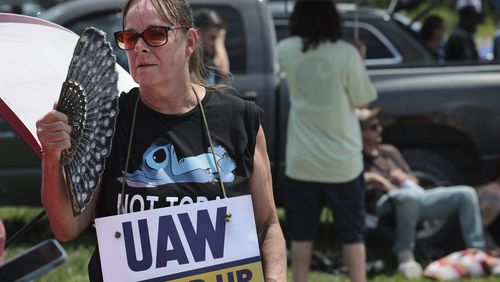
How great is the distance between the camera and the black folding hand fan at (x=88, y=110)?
227cm

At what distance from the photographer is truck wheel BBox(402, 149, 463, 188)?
7.12 m

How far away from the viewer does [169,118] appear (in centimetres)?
254

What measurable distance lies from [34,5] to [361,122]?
11.6 feet

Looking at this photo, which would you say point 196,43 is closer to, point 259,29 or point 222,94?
point 222,94

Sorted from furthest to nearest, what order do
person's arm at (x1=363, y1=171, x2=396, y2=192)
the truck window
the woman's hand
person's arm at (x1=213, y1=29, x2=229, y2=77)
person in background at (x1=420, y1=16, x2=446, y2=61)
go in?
person in background at (x1=420, y1=16, x2=446, y2=61) < the truck window < person's arm at (x1=363, y1=171, x2=396, y2=192) < person's arm at (x1=213, y1=29, x2=229, y2=77) < the woman's hand

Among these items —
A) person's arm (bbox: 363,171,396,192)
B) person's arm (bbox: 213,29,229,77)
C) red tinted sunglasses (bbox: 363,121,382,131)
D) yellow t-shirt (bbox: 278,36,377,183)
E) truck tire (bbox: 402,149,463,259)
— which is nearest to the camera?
yellow t-shirt (bbox: 278,36,377,183)

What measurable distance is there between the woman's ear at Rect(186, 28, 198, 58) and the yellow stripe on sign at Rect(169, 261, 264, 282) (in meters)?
0.60

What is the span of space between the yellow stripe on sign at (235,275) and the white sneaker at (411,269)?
158 inches

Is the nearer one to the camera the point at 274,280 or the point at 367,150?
the point at 274,280

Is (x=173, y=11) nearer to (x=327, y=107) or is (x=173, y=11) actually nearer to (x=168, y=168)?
(x=168, y=168)

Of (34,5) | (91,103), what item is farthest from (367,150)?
(91,103)

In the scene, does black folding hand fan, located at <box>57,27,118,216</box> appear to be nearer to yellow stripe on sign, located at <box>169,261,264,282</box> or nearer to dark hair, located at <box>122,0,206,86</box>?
dark hair, located at <box>122,0,206,86</box>

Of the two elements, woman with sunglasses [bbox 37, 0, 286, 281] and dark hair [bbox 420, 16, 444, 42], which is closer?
woman with sunglasses [bbox 37, 0, 286, 281]

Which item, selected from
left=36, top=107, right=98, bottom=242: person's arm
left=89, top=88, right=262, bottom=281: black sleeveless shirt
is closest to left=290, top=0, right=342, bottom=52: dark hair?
left=89, top=88, right=262, bottom=281: black sleeveless shirt
